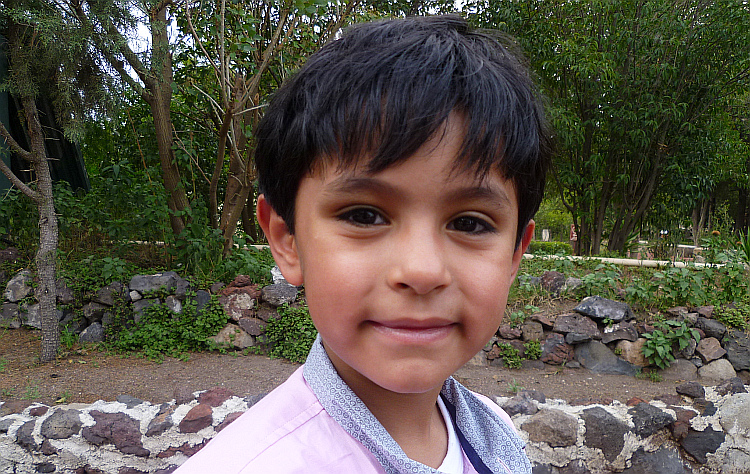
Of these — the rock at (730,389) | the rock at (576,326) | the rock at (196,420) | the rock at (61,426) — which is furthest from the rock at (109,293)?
the rock at (730,389)

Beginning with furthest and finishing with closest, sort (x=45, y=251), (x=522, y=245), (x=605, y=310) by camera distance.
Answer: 1. (x=605, y=310)
2. (x=45, y=251)
3. (x=522, y=245)

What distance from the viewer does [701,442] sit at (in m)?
2.97

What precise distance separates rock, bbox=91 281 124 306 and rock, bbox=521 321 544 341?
3615 mm

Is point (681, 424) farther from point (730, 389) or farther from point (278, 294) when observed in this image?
point (278, 294)

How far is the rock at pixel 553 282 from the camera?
4.66 m

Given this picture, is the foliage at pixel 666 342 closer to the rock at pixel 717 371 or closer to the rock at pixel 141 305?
the rock at pixel 717 371

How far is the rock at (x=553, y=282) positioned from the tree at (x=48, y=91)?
4237mm

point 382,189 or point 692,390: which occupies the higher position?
point 382,189

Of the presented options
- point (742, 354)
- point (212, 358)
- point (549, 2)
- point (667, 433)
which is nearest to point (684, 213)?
point (549, 2)

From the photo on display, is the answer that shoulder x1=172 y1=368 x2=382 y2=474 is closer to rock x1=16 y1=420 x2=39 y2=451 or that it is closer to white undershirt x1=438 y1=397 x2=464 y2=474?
white undershirt x1=438 y1=397 x2=464 y2=474

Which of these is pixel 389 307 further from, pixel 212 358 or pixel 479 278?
pixel 212 358

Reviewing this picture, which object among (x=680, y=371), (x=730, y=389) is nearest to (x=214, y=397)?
(x=730, y=389)

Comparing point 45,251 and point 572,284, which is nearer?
point 45,251

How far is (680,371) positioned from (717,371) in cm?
32
